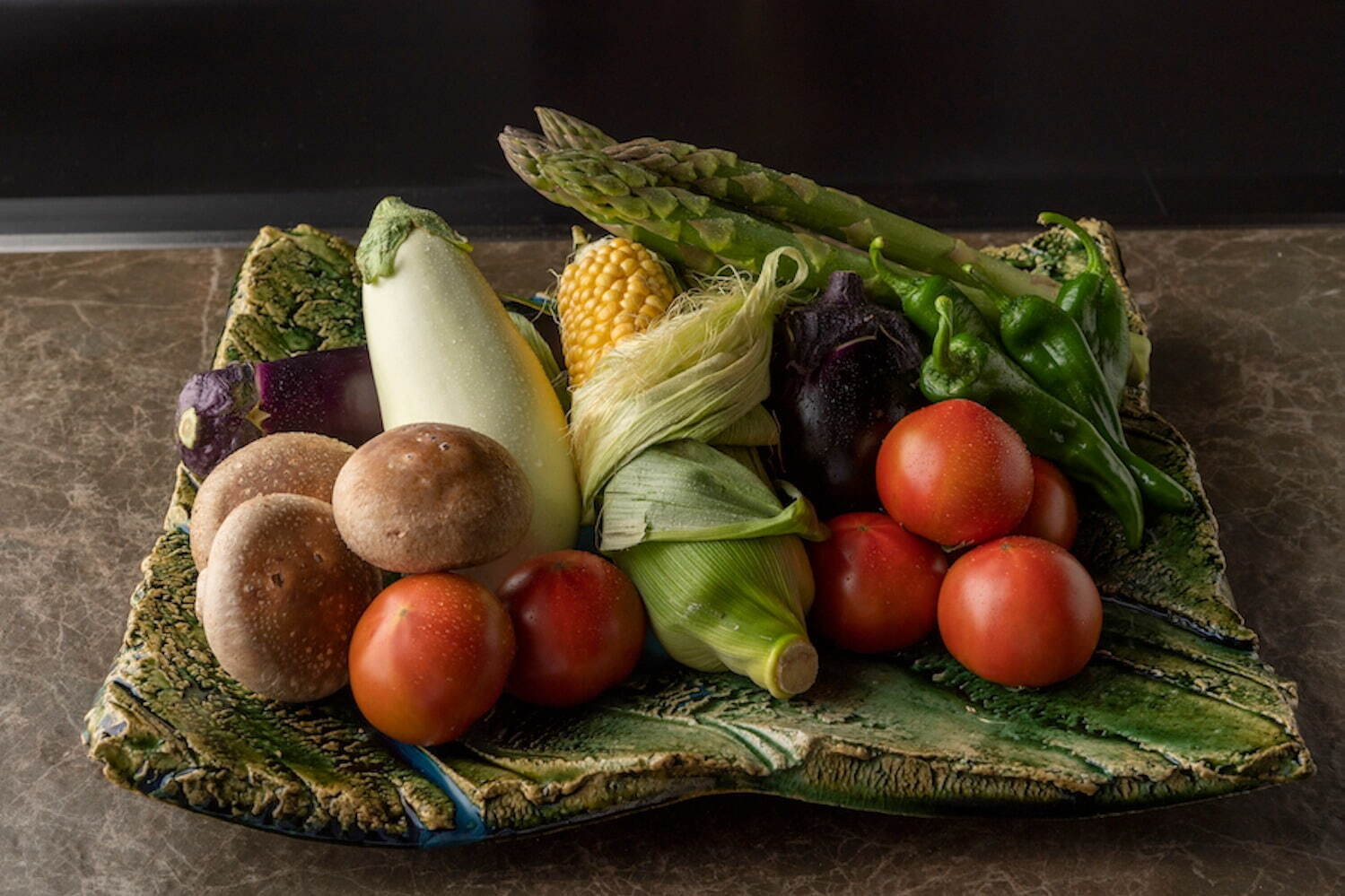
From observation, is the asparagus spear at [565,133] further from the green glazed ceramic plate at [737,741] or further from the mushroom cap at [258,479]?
the green glazed ceramic plate at [737,741]

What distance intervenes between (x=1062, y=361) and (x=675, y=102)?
1.19 meters

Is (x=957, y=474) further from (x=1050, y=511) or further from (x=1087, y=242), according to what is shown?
(x=1087, y=242)

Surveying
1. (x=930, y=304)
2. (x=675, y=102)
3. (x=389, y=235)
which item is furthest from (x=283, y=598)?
(x=675, y=102)

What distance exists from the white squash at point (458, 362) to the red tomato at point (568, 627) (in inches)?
3.4

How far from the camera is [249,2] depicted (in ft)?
8.36

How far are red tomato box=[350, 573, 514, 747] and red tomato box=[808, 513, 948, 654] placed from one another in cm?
26

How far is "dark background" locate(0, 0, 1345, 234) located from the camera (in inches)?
86.5

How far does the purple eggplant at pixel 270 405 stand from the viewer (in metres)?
1.36

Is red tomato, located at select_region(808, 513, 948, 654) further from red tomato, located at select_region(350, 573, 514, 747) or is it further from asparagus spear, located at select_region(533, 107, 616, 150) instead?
asparagus spear, located at select_region(533, 107, 616, 150)

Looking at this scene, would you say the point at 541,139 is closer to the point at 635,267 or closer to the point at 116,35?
the point at 635,267

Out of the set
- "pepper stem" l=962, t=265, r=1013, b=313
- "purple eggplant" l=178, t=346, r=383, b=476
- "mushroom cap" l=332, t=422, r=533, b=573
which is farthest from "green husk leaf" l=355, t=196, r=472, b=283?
"pepper stem" l=962, t=265, r=1013, b=313

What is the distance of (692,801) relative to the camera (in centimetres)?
112

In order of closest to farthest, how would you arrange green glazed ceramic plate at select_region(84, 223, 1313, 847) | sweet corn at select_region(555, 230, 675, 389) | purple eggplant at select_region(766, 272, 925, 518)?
green glazed ceramic plate at select_region(84, 223, 1313, 847), purple eggplant at select_region(766, 272, 925, 518), sweet corn at select_region(555, 230, 675, 389)

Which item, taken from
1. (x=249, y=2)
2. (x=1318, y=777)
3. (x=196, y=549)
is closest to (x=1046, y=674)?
(x=1318, y=777)
